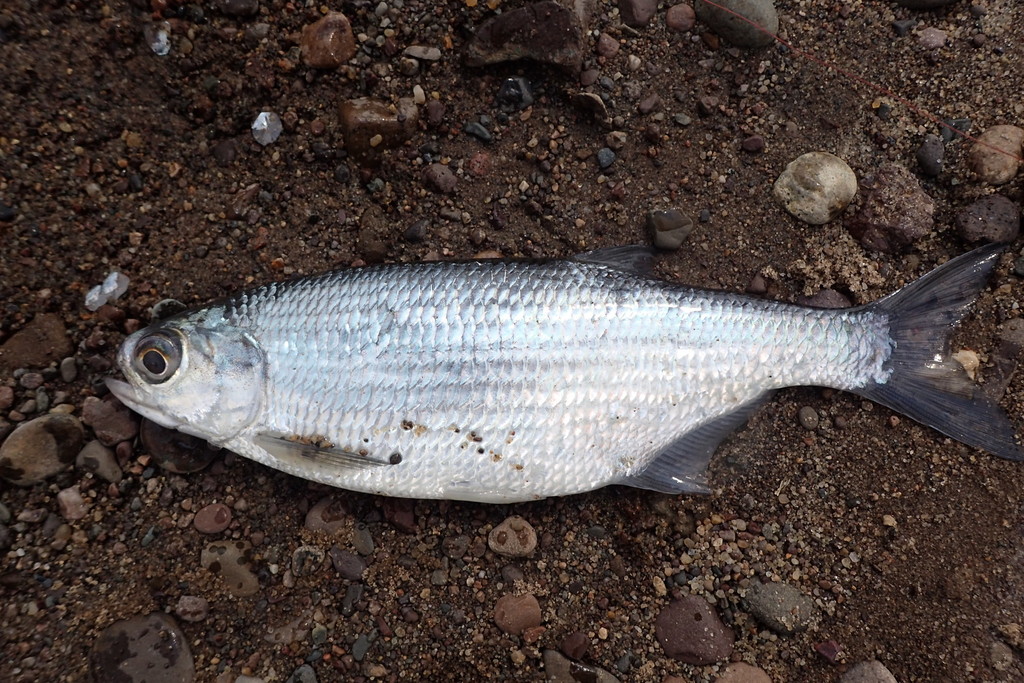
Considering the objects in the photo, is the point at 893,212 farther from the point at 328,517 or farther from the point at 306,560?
the point at 306,560

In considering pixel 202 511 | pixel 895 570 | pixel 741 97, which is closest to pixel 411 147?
pixel 741 97

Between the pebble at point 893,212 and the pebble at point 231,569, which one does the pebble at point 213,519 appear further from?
the pebble at point 893,212

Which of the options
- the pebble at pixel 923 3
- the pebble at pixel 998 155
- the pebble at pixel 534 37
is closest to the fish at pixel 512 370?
the pebble at pixel 998 155

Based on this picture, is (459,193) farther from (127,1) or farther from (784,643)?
(784,643)

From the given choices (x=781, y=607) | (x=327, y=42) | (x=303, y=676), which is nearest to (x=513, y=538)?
(x=303, y=676)

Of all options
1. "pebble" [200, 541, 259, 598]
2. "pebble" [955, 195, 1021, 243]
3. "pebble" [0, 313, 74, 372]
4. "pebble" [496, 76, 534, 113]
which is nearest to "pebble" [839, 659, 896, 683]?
"pebble" [955, 195, 1021, 243]

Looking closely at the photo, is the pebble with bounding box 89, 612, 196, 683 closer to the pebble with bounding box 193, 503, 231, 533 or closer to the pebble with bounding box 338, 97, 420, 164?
the pebble with bounding box 193, 503, 231, 533
